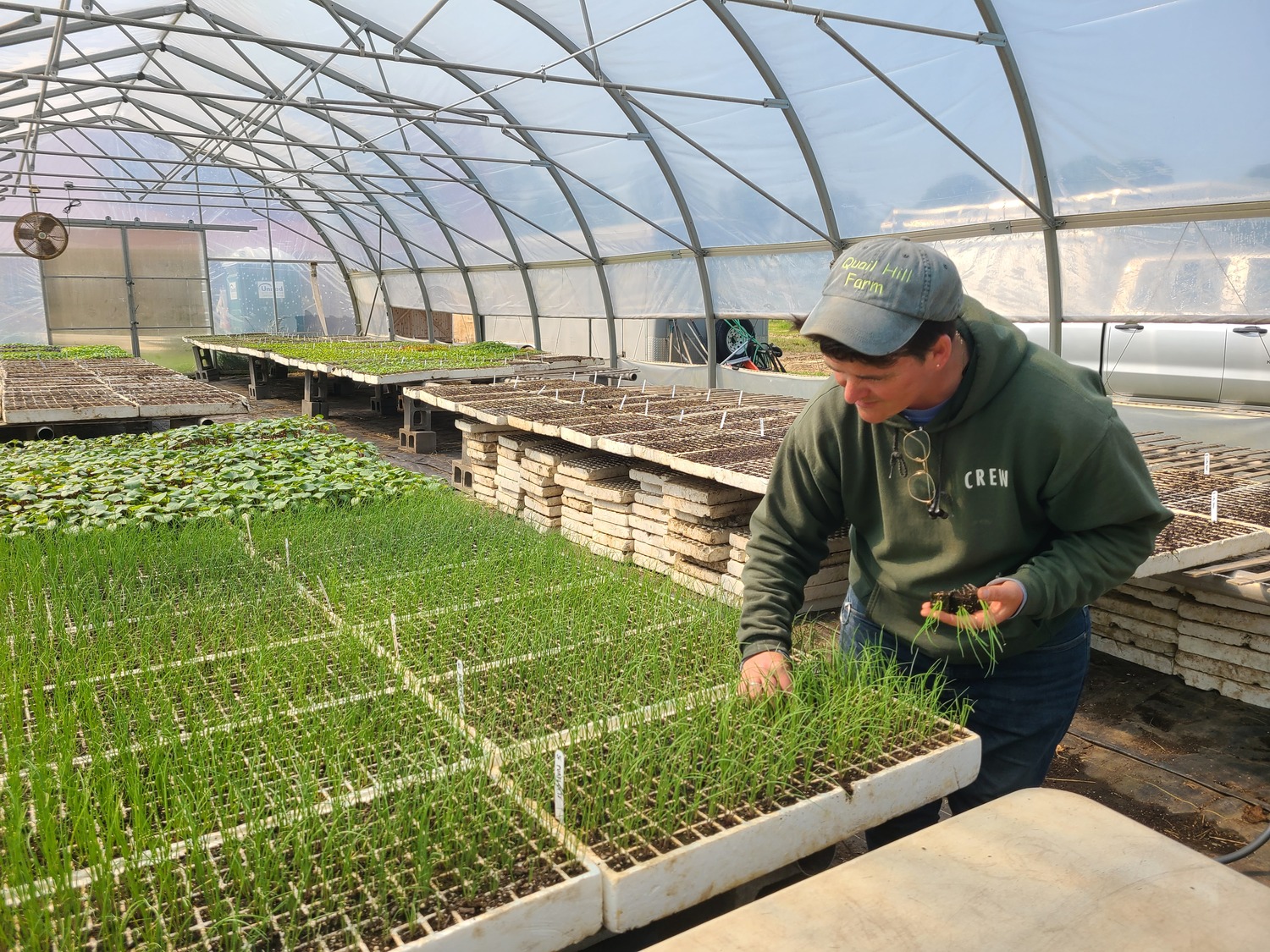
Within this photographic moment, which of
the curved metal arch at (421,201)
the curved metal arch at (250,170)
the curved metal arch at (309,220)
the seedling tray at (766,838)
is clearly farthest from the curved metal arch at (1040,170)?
the curved metal arch at (309,220)

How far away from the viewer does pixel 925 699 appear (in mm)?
1927

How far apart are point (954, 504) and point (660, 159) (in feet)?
26.7

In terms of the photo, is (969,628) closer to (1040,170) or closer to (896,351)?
(896,351)

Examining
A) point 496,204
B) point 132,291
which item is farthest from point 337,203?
point 496,204

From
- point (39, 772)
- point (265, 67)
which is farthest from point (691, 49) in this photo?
point (39, 772)

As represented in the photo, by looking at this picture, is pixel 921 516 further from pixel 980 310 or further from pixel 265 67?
pixel 265 67

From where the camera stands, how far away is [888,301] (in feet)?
4.85

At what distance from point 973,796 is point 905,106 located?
6.10m

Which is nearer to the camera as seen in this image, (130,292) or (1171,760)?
(1171,760)

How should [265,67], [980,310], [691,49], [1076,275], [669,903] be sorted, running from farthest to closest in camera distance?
1. [265,67]
2. [691,49]
3. [1076,275]
4. [980,310]
5. [669,903]

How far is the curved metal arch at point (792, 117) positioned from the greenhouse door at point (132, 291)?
14.9 meters

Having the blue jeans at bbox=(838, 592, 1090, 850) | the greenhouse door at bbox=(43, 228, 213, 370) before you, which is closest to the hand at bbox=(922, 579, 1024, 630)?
the blue jeans at bbox=(838, 592, 1090, 850)

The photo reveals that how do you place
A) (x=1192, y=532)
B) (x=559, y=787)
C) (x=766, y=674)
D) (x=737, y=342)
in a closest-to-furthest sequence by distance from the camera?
(x=559, y=787)
(x=766, y=674)
(x=1192, y=532)
(x=737, y=342)

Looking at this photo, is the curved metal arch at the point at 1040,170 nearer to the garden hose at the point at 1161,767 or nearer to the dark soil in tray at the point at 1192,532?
the dark soil in tray at the point at 1192,532
